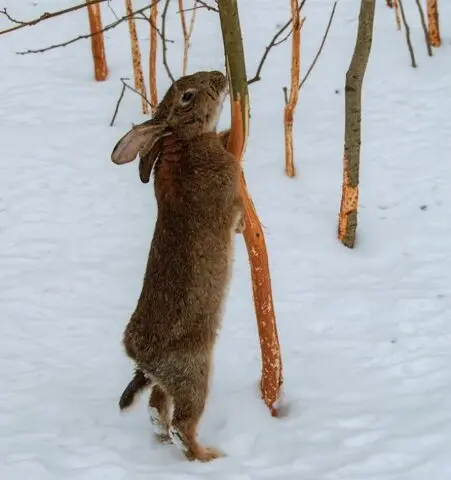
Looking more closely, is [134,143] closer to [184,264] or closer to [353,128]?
[184,264]

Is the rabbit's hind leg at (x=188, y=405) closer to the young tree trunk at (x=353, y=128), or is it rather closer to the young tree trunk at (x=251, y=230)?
the young tree trunk at (x=251, y=230)

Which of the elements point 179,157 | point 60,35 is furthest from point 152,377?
point 60,35

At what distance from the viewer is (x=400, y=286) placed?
5.51 metres

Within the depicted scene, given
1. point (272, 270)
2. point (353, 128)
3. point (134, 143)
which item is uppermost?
point (134, 143)

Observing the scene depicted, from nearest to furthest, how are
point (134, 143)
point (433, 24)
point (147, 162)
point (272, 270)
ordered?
point (134, 143), point (147, 162), point (272, 270), point (433, 24)

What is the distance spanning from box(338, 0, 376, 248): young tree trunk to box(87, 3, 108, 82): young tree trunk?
130 inches

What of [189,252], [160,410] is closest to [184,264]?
[189,252]

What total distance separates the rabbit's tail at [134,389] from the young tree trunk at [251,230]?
73cm

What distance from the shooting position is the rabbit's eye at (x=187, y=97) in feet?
12.9

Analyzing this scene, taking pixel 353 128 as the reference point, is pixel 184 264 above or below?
above

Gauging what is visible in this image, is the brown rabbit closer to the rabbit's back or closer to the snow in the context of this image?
the rabbit's back

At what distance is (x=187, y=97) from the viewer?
155 inches

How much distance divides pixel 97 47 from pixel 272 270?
369 cm

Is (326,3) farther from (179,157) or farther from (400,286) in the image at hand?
(179,157)
